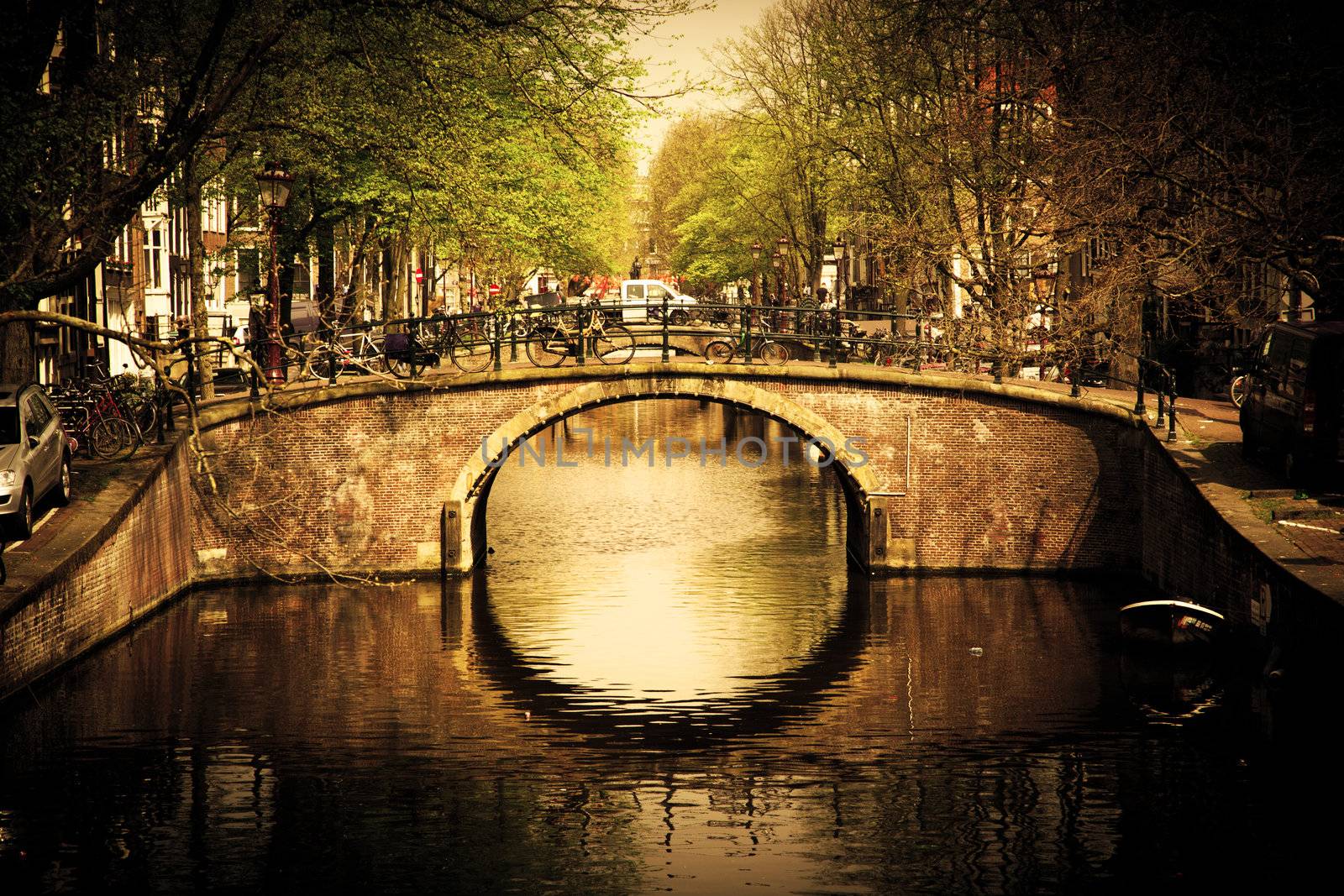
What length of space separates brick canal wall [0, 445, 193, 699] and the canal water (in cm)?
43

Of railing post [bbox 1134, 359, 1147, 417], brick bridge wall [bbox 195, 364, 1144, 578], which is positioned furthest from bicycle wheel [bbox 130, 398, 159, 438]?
railing post [bbox 1134, 359, 1147, 417]

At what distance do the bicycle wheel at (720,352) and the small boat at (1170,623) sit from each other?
8.30 metres

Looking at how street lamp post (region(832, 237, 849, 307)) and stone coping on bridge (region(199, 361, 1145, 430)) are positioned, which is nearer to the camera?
stone coping on bridge (region(199, 361, 1145, 430))

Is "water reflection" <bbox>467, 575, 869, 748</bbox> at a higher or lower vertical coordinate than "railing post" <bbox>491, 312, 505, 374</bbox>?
lower

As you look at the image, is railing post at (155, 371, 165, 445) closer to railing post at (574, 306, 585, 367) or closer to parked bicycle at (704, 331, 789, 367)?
railing post at (574, 306, 585, 367)

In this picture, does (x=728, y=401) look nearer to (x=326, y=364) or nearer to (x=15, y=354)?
(x=326, y=364)

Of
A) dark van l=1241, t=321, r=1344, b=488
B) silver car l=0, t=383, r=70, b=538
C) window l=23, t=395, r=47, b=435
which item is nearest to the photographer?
silver car l=0, t=383, r=70, b=538

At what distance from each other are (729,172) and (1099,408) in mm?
34623

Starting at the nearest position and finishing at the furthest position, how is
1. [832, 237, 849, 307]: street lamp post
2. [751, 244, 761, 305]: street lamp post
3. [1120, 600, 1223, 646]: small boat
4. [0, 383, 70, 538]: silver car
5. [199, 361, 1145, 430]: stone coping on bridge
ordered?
[0, 383, 70, 538]: silver car → [1120, 600, 1223, 646]: small boat → [199, 361, 1145, 430]: stone coping on bridge → [832, 237, 849, 307]: street lamp post → [751, 244, 761, 305]: street lamp post

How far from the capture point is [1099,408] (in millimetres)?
25672

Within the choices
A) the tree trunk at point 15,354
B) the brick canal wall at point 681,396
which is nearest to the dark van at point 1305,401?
the brick canal wall at point 681,396

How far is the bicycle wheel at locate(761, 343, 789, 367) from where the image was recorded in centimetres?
2728

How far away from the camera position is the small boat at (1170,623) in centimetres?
2022

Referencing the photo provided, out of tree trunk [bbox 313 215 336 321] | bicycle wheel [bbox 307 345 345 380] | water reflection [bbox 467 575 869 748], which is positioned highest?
tree trunk [bbox 313 215 336 321]
